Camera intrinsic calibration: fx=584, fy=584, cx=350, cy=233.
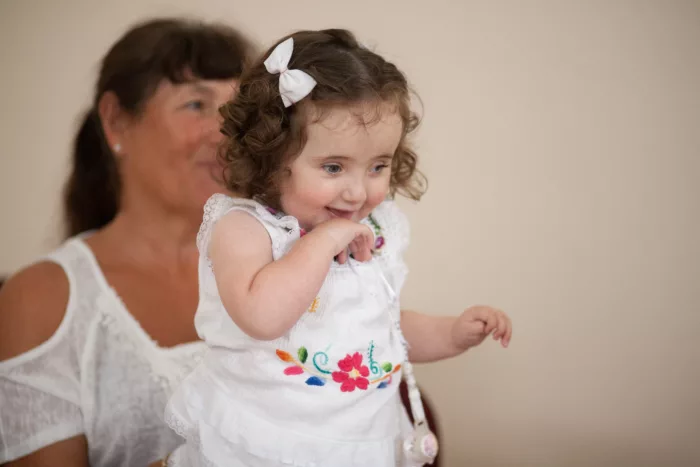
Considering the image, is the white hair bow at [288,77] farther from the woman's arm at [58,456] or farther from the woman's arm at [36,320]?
the woman's arm at [58,456]

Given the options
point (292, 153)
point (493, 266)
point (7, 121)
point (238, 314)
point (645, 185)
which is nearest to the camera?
point (238, 314)

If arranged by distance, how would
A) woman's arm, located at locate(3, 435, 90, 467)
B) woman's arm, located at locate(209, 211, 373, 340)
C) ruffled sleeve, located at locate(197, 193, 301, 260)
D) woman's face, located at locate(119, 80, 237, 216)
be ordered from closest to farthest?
woman's arm, located at locate(209, 211, 373, 340), ruffled sleeve, located at locate(197, 193, 301, 260), woman's arm, located at locate(3, 435, 90, 467), woman's face, located at locate(119, 80, 237, 216)

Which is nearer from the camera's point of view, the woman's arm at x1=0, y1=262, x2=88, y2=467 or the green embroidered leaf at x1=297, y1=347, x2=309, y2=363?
the green embroidered leaf at x1=297, y1=347, x2=309, y2=363

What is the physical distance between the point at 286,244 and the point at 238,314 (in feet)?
0.50

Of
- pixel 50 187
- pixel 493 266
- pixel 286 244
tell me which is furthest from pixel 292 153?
pixel 50 187

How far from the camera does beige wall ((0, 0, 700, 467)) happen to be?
1.38 metres

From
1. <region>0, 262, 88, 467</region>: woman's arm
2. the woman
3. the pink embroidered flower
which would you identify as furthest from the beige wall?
the pink embroidered flower

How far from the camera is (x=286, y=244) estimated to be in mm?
885

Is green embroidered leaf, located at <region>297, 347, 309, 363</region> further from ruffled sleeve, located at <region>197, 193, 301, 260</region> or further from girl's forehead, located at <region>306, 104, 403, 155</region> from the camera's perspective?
girl's forehead, located at <region>306, 104, 403, 155</region>

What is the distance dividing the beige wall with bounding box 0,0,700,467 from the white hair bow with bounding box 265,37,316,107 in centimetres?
73

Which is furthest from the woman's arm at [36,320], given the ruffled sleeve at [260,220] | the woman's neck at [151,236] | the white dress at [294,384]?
the ruffled sleeve at [260,220]

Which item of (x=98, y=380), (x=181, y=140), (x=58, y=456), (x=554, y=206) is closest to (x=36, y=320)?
(x=98, y=380)

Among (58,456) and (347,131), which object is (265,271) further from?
(58,456)

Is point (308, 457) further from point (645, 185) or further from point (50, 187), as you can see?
point (50, 187)
